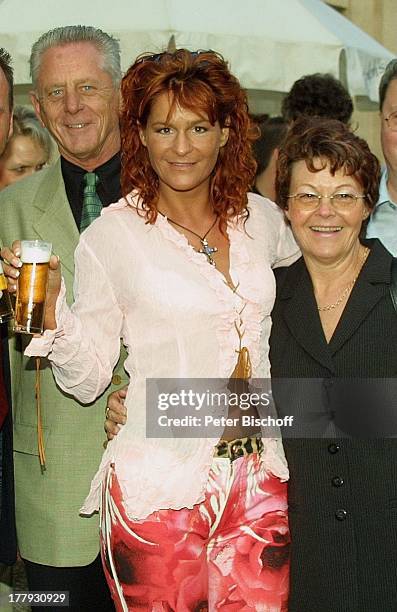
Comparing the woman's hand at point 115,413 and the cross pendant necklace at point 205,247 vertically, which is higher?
the cross pendant necklace at point 205,247

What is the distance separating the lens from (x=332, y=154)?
338cm

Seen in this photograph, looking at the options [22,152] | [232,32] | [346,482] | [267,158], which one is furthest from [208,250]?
[232,32]

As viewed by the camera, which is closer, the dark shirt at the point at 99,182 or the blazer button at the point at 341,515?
the blazer button at the point at 341,515

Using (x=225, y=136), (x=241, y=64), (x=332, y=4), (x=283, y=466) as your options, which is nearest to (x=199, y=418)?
(x=283, y=466)

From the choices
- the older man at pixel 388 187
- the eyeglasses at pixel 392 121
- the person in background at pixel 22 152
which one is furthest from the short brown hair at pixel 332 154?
the person in background at pixel 22 152

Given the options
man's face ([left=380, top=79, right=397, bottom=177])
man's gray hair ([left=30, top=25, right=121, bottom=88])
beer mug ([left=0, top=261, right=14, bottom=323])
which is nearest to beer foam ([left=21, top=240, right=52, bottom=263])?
beer mug ([left=0, top=261, right=14, bottom=323])

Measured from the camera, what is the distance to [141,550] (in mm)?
3098

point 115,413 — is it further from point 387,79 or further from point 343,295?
point 387,79

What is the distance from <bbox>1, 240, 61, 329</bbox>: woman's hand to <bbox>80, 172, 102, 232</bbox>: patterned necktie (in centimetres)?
70

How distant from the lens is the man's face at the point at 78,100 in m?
3.90

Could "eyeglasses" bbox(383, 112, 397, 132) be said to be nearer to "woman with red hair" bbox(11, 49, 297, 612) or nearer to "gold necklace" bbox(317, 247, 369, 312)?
"gold necklace" bbox(317, 247, 369, 312)

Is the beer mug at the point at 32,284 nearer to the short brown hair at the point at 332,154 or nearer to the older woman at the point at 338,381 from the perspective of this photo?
the older woman at the point at 338,381

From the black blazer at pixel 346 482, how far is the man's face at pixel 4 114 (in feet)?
4.72

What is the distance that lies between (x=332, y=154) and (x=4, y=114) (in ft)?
4.51
